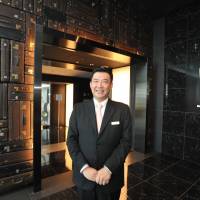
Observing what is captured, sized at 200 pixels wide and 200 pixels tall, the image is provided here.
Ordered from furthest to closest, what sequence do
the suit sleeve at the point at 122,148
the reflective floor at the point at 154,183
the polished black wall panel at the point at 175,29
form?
the polished black wall panel at the point at 175,29
the reflective floor at the point at 154,183
the suit sleeve at the point at 122,148

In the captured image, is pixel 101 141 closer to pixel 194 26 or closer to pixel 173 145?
pixel 173 145

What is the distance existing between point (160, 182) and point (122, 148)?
6.50 feet

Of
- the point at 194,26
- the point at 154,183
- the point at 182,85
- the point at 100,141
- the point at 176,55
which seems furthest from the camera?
the point at 176,55

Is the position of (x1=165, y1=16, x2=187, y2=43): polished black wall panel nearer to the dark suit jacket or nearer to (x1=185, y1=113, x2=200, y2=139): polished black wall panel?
(x1=185, y1=113, x2=200, y2=139): polished black wall panel

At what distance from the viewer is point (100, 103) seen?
4.85 ft

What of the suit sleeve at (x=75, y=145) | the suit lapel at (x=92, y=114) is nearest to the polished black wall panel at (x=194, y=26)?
the suit lapel at (x=92, y=114)

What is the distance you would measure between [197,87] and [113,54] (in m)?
1.97

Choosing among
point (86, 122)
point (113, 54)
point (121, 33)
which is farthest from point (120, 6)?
point (86, 122)

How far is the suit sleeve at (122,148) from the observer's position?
4.35 feet

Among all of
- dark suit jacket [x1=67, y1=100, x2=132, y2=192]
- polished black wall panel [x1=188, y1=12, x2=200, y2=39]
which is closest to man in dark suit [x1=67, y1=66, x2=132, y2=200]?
dark suit jacket [x1=67, y1=100, x2=132, y2=192]

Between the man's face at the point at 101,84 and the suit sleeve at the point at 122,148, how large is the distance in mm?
237

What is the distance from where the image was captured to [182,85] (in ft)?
13.5

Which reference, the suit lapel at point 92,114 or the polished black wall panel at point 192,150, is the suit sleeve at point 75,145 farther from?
the polished black wall panel at point 192,150

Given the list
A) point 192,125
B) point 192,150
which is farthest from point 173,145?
point 192,125
